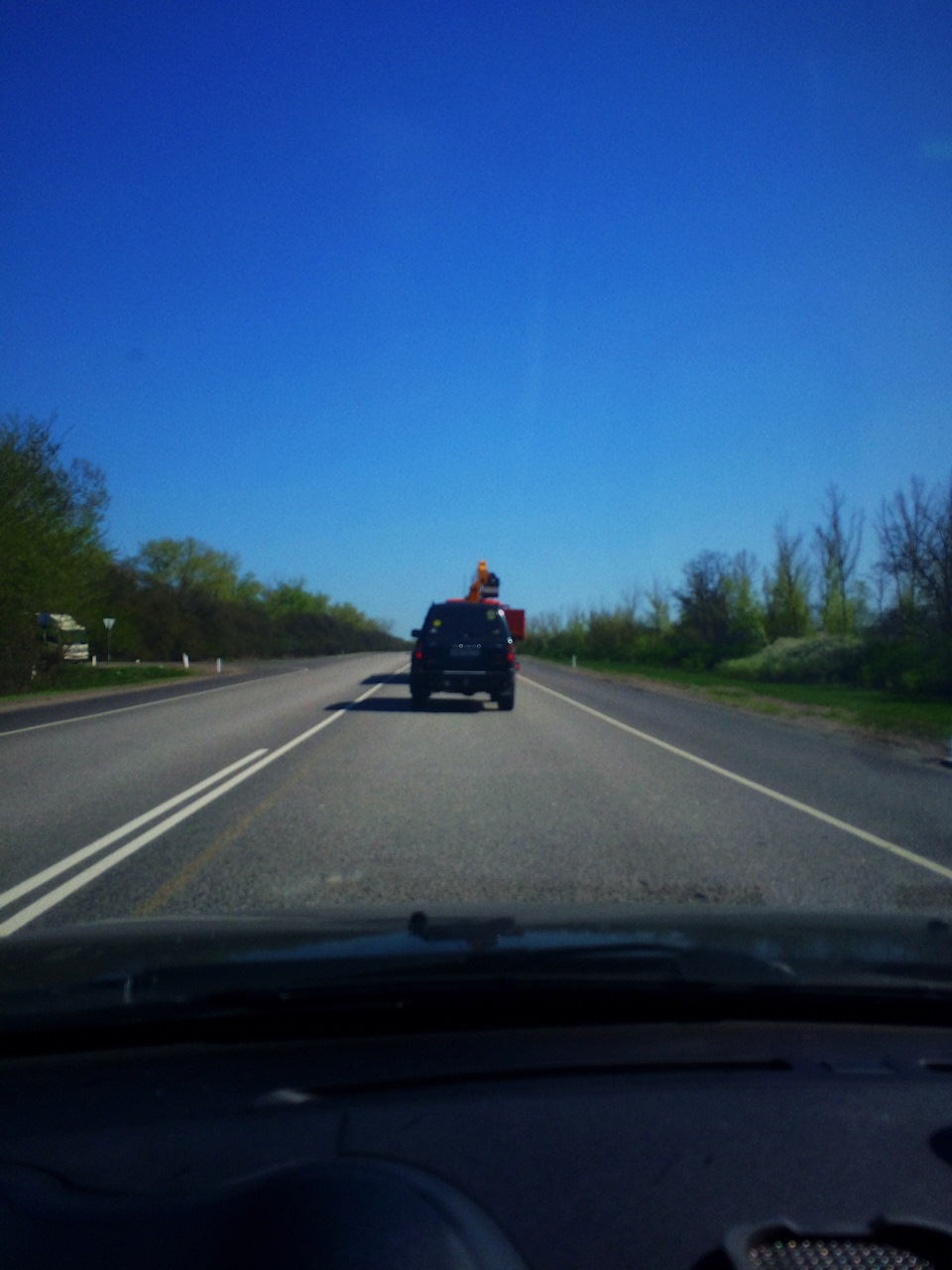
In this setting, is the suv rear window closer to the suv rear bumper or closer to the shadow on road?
the suv rear bumper

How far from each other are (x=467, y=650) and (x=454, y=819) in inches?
457

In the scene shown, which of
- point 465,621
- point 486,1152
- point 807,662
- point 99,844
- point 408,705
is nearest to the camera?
point 486,1152

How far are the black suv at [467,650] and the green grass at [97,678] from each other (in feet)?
52.0

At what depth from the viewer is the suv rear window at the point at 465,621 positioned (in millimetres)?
19969

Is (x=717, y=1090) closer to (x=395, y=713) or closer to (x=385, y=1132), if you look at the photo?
(x=385, y=1132)

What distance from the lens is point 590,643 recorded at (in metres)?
83.5

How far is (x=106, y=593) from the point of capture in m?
42.4

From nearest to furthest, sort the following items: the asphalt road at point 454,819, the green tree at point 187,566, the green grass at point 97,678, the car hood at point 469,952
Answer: the car hood at point 469,952, the asphalt road at point 454,819, the green grass at point 97,678, the green tree at point 187,566

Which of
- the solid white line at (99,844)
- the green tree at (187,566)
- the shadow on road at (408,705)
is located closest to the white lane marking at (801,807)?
the shadow on road at (408,705)

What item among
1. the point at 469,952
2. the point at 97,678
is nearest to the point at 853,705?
the point at 469,952

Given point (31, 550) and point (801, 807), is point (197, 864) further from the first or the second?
point (31, 550)

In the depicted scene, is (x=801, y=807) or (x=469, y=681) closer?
(x=801, y=807)

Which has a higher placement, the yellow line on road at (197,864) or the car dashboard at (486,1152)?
the car dashboard at (486,1152)

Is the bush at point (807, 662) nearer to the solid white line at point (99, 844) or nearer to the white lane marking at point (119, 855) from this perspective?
the white lane marking at point (119, 855)
